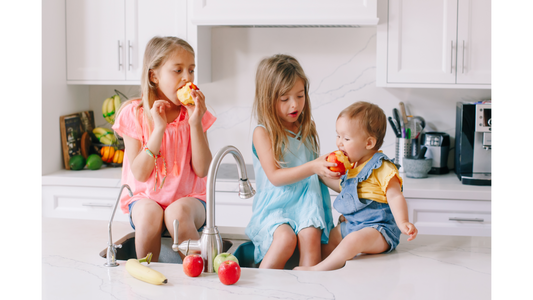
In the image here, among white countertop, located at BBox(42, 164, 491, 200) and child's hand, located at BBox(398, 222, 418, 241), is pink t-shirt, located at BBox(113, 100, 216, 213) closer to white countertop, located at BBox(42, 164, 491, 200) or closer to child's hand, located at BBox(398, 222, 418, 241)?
child's hand, located at BBox(398, 222, 418, 241)

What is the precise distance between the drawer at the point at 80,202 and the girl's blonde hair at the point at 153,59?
111cm

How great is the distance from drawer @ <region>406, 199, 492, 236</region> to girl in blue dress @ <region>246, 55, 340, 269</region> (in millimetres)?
1047

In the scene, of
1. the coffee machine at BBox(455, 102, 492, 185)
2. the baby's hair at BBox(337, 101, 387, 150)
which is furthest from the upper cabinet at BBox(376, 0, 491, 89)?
the baby's hair at BBox(337, 101, 387, 150)

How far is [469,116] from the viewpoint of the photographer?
260cm

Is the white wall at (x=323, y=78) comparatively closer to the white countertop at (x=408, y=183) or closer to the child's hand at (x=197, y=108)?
the white countertop at (x=408, y=183)

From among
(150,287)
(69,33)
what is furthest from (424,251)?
(69,33)

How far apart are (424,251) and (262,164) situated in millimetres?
560

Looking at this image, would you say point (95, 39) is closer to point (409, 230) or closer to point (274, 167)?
point (274, 167)

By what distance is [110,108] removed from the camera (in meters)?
2.94

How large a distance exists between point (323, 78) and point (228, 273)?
2006mm

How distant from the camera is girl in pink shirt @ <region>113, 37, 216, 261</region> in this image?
5.08 ft

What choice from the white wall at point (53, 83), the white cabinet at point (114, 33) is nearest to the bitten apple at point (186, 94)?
the white cabinet at point (114, 33)

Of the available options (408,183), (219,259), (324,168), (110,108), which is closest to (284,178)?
(324,168)

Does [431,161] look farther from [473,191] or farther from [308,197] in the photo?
[308,197]
